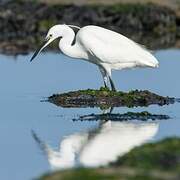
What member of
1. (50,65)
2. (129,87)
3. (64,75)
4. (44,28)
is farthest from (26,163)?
(44,28)

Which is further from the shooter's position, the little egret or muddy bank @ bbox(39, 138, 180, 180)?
the little egret

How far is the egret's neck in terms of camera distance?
18734 millimetres

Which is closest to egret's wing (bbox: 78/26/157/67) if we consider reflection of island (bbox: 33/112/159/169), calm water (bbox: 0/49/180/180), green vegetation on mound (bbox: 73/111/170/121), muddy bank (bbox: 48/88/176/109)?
muddy bank (bbox: 48/88/176/109)

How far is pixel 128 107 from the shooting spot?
17.8 meters

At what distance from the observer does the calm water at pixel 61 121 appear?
41.2ft

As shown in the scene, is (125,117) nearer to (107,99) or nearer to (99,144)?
(107,99)

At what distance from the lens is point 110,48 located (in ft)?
61.3

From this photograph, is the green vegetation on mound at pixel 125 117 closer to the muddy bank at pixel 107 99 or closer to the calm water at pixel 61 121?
the calm water at pixel 61 121

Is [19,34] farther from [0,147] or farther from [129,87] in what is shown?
[0,147]

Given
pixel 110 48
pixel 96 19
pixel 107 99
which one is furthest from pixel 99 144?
pixel 96 19

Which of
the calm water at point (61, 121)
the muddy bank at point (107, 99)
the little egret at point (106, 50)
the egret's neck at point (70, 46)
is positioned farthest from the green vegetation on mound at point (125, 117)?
the egret's neck at point (70, 46)

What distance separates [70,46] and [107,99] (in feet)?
4.67

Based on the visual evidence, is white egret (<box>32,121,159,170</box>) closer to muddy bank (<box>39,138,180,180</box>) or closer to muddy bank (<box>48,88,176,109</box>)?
muddy bank (<box>39,138,180,180</box>)

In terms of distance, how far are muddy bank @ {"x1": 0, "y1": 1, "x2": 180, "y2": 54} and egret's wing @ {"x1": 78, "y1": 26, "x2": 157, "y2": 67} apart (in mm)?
17956
